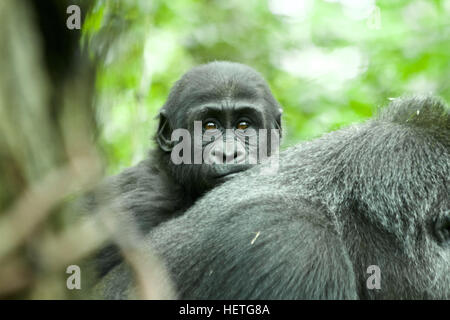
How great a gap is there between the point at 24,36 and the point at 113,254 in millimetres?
2186

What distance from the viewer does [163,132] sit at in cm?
529

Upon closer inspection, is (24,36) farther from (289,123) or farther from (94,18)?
(289,123)

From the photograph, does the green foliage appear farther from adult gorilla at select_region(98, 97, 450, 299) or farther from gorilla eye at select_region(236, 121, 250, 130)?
adult gorilla at select_region(98, 97, 450, 299)

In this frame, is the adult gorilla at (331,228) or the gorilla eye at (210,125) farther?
the gorilla eye at (210,125)

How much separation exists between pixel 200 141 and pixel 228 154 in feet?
1.31

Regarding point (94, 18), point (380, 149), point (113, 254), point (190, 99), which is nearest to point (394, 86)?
point (190, 99)

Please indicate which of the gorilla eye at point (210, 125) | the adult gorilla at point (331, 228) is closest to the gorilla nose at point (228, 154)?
the gorilla eye at point (210, 125)

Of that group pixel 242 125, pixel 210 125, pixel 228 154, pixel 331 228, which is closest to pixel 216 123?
pixel 210 125

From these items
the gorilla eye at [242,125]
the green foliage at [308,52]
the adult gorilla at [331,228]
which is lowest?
the adult gorilla at [331,228]

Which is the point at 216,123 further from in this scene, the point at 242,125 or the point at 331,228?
the point at 331,228

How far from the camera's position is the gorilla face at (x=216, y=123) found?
4492mm

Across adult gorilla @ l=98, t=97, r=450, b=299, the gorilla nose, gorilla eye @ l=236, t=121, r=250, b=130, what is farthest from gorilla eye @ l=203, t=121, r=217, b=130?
adult gorilla @ l=98, t=97, r=450, b=299

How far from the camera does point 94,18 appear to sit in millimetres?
1639

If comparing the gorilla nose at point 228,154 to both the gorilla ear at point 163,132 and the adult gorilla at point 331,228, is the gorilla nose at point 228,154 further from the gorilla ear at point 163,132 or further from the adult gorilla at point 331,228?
the adult gorilla at point 331,228
